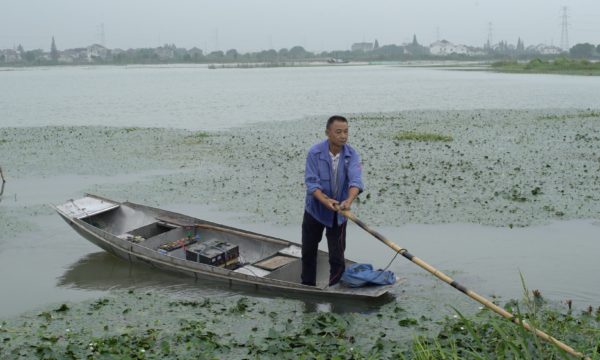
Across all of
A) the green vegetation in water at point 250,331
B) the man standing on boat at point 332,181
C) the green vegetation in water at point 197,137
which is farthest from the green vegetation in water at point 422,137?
the man standing on boat at point 332,181

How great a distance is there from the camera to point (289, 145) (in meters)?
21.3

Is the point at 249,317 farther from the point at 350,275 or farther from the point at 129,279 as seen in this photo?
the point at 129,279

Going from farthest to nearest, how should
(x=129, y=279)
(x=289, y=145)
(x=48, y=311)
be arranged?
(x=289, y=145), (x=129, y=279), (x=48, y=311)

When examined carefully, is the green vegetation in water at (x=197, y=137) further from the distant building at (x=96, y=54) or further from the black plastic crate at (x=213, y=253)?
the distant building at (x=96, y=54)

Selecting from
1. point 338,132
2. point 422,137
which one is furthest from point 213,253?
point 422,137

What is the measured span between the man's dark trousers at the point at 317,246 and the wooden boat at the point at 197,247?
0.74ft

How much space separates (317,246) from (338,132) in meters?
1.70

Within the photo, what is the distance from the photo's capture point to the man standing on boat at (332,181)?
6973mm

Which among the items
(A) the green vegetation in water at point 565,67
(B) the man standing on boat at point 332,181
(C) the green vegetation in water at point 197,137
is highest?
(A) the green vegetation in water at point 565,67

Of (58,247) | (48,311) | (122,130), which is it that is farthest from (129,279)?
(122,130)

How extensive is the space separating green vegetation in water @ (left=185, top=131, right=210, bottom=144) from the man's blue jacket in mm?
16088

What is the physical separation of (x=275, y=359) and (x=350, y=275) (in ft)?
6.81

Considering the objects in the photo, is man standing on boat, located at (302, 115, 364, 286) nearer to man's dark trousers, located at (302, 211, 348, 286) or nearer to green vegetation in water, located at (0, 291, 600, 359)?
man's dark trousers, located at (302, 211, 348, 286)

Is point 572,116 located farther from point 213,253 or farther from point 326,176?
point 326,176
